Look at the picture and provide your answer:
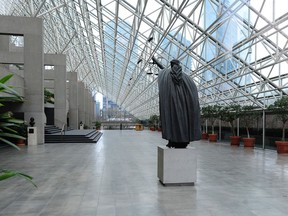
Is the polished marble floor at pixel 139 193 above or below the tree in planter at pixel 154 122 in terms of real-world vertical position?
below

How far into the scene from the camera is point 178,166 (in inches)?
248

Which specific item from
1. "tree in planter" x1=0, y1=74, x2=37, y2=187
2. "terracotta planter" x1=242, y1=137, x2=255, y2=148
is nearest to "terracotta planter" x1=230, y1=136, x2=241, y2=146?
"terracotta planter" x1=242, y1=137, x2=255, y2=148

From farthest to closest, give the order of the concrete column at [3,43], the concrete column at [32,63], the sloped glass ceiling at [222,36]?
1. the concrete column at [3,43]
2. the concrete column at [32,63]
3. the sloped glass ceiling at [222,36]

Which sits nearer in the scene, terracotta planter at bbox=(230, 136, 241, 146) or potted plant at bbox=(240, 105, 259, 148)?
potted plant at bbox=(240, 105, 259, 148)

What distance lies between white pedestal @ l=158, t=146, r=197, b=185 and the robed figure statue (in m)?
0.23

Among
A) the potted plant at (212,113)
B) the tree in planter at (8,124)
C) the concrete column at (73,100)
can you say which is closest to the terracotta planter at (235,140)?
the potted plant at (212,113)

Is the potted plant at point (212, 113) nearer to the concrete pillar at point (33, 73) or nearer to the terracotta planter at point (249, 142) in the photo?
the terracotta planter at point (249, 142)

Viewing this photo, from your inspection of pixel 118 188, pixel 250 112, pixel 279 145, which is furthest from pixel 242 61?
pixel 118 188

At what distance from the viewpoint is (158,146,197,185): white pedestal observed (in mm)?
6246

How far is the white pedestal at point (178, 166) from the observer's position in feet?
20.5

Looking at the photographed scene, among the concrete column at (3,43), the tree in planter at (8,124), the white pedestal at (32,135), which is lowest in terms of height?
the white pedestal at (32,135)

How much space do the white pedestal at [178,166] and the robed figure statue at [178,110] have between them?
0.23 metres

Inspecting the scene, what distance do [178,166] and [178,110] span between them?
125cm

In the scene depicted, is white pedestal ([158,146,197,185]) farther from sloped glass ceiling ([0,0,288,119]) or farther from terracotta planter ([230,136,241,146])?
terracotta planter ([230,136,241,146])
